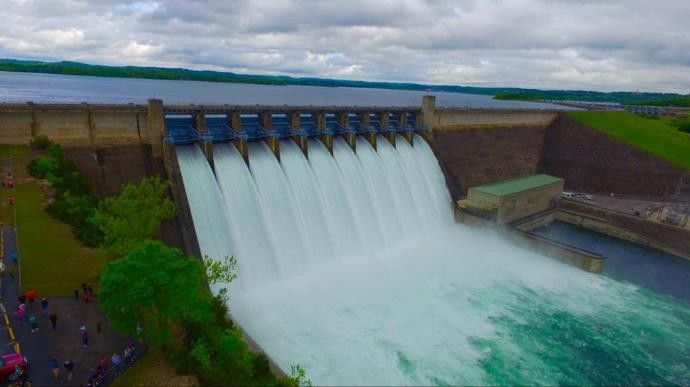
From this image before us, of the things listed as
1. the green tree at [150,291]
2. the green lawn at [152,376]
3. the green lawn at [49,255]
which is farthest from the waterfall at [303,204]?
the green tree at [150,291]

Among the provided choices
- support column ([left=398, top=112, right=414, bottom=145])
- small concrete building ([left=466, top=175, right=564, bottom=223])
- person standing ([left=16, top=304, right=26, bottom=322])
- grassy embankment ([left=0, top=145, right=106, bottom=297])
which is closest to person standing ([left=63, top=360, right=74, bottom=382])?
person standing ([left=16, top=304, right=26, bottom=322])

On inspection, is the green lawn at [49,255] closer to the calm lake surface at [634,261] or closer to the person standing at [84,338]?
the person standing at [84,338]

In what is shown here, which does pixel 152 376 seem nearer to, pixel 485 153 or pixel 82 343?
pixel 82 343

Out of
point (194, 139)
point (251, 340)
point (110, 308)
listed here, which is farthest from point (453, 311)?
point (194, 139)

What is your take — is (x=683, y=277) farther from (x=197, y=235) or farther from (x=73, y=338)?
(x=73, y=338)

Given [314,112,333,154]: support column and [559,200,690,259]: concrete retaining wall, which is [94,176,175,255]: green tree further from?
[559,200,690,259]: concrete retaining wall
